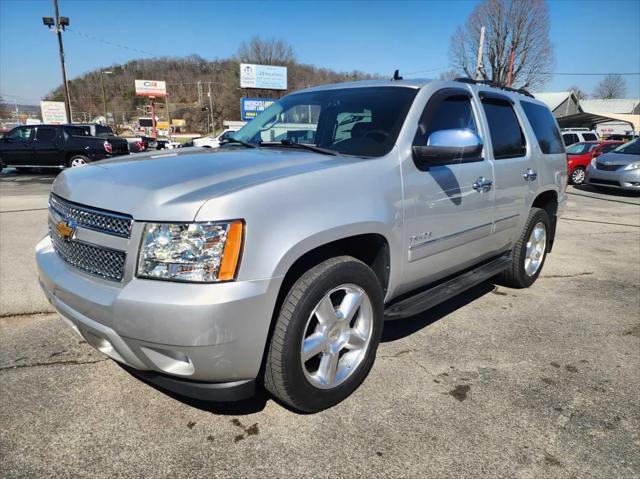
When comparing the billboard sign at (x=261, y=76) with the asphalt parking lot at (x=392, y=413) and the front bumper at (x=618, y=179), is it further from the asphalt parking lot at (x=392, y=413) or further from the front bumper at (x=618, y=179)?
the asphalt parking lot at (x=392, y=413)

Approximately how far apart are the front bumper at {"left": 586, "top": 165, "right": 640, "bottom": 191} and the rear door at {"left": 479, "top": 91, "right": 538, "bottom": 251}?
1089 centimetres

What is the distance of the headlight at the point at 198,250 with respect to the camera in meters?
1.89

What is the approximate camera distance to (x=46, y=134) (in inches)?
610

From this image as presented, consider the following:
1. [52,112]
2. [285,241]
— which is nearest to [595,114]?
[285,241]

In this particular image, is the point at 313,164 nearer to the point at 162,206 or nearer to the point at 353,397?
the point at 162,206

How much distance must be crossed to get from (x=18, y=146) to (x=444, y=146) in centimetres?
1734

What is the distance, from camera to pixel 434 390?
272 centimetres

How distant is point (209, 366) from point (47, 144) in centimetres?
1664

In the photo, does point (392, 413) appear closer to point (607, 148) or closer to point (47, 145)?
point (47, 145)

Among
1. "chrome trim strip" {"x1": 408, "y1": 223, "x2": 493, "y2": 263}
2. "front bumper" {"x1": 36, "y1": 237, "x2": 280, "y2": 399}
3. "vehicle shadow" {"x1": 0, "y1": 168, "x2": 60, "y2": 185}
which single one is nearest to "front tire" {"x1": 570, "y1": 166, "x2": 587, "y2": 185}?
"chrome trim strip" {"x1": 408, "y1": 223, "x2": 493, "y2": 263}

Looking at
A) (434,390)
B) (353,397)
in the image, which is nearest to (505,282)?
(434,390)

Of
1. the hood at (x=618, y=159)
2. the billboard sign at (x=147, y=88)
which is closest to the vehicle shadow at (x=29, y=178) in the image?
the hood at (x=618, y=159)

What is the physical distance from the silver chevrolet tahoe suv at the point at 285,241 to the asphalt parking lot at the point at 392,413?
0.82 ft

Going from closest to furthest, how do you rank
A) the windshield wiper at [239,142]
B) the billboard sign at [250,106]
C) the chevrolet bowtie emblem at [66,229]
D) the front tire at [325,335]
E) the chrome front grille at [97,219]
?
the chrome front grille at [97,219] → the front tire at [325,335] → the chevrolet bowtie emblem at [66,229] → the windshield wiper at [239,142] → the billboard sign at [250,106]
